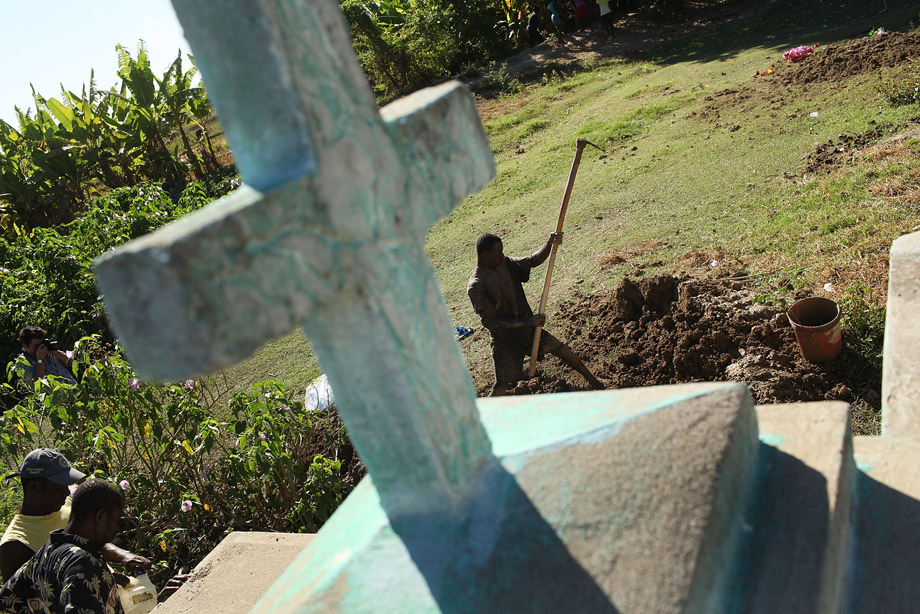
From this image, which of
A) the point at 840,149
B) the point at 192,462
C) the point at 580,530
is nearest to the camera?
the point at 580,530

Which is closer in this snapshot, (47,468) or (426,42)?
(47,468)

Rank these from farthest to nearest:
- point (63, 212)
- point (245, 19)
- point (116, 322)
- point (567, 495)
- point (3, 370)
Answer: point (63, 212)
point (3, 370)
point (567, 495)
point (245, 19)
point (116, 322)

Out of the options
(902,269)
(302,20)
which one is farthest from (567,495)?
(902,269)

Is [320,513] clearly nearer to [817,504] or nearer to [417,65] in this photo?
[817,504]

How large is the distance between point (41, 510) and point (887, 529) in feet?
13.3

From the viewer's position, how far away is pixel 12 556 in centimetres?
400

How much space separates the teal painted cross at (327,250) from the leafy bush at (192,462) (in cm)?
299

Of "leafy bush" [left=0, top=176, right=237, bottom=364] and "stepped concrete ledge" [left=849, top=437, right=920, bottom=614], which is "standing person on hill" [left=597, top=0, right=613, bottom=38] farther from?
"stepped concrete ledge" [left=849, top=437, right=920, bottom=614]

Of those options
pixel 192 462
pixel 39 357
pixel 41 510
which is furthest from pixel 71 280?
pixel 41 510

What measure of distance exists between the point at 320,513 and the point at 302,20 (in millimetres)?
3681

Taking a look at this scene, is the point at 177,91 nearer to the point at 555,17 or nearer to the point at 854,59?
the point at 555,17

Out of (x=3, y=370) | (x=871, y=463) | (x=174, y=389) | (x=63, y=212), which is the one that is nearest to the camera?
(x=871, y=463)

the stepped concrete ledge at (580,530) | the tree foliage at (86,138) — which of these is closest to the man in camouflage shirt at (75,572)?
the stepped concrete ledge at (580,530)

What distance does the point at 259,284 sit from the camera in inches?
56.7
